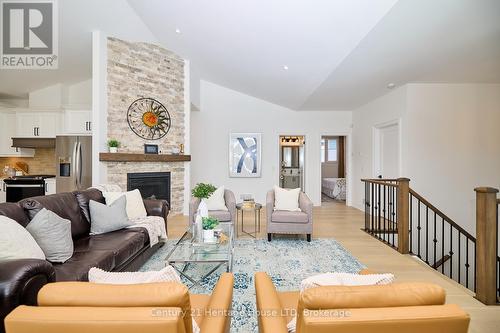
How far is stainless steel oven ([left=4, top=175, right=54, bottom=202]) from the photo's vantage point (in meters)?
5.57

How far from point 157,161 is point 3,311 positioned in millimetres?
4297

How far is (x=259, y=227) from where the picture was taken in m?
4.91

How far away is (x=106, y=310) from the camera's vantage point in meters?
0.93

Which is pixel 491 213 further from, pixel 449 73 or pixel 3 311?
pixel 3 311

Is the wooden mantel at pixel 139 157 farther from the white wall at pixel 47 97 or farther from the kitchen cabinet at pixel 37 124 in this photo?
the white wall at pixel 47 97

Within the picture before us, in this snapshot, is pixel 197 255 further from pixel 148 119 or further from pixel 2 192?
pixel 2 192

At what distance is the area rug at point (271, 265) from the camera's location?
91.9 inches

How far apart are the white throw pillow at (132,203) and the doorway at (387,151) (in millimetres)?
4576

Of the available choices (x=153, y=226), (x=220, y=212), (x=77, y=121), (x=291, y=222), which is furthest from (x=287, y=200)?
(x=77, y=121)

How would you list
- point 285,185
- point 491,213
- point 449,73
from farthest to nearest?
point 285,185, point 449,73, point 491,213

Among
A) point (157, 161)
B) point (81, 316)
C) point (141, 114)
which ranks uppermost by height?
point (141, 114)

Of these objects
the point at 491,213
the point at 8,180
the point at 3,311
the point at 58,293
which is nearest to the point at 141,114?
the point at 8,180

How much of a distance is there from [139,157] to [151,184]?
0.66m

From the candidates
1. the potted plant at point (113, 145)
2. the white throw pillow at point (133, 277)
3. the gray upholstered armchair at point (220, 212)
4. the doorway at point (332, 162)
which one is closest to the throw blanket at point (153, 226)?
the gray upholstered armchair at point (220, 212)
